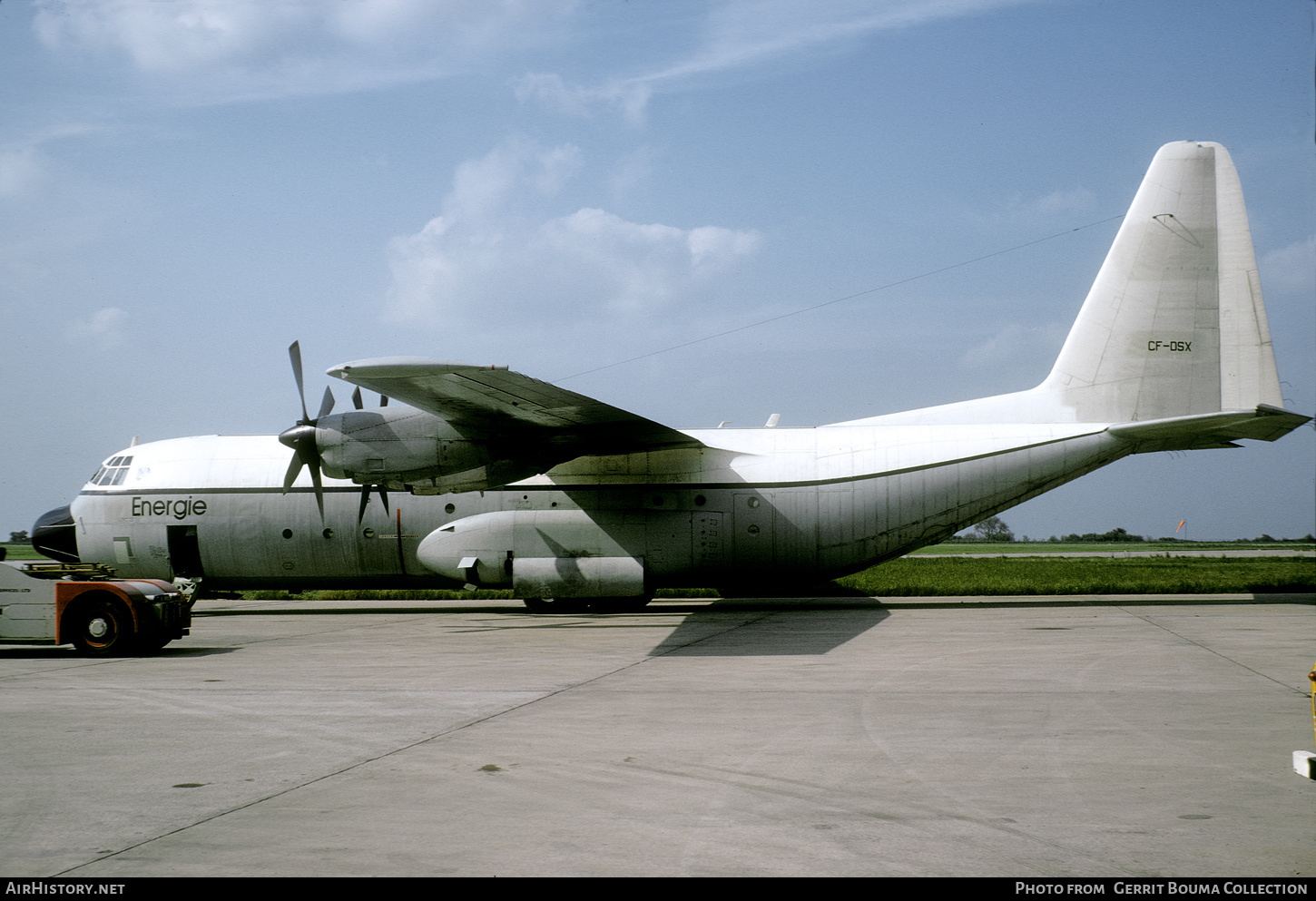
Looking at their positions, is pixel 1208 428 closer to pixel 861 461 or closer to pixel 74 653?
pixel 861 461

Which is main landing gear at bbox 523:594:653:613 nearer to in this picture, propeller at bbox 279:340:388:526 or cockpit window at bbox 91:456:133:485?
propeller at bbox 279:340:388:526

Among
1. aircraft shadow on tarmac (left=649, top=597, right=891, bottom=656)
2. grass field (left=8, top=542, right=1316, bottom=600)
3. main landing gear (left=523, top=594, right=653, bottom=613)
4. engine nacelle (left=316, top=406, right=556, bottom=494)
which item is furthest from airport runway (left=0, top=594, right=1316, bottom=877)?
grass field (left=8, top=542, right=1316, bottom=600)

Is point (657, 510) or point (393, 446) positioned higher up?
point (393, 446)

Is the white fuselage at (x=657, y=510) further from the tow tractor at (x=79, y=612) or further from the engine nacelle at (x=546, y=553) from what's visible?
the tow tractor at (x=79, y=612)

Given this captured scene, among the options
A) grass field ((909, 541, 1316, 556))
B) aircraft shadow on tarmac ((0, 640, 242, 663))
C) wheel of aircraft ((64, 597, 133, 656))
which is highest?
wheel of aircraft ((64, 597, 133, 656))

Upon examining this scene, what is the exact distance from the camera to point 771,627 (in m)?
18.1

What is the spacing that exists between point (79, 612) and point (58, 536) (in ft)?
29.2

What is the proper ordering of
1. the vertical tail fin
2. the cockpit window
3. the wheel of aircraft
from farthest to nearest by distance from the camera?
the cockpit window → the vertical tail fin → the wheel of aircraft

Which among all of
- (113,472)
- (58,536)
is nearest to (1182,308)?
(113,472)

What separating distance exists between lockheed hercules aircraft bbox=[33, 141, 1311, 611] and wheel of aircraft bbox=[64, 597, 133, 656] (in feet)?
14.6

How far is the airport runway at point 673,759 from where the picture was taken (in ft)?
17.6

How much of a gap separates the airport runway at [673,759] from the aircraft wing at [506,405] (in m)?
4.09

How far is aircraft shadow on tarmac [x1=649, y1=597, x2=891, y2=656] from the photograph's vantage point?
14.9 metres

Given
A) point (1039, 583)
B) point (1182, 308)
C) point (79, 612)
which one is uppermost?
point (1182, 308)
